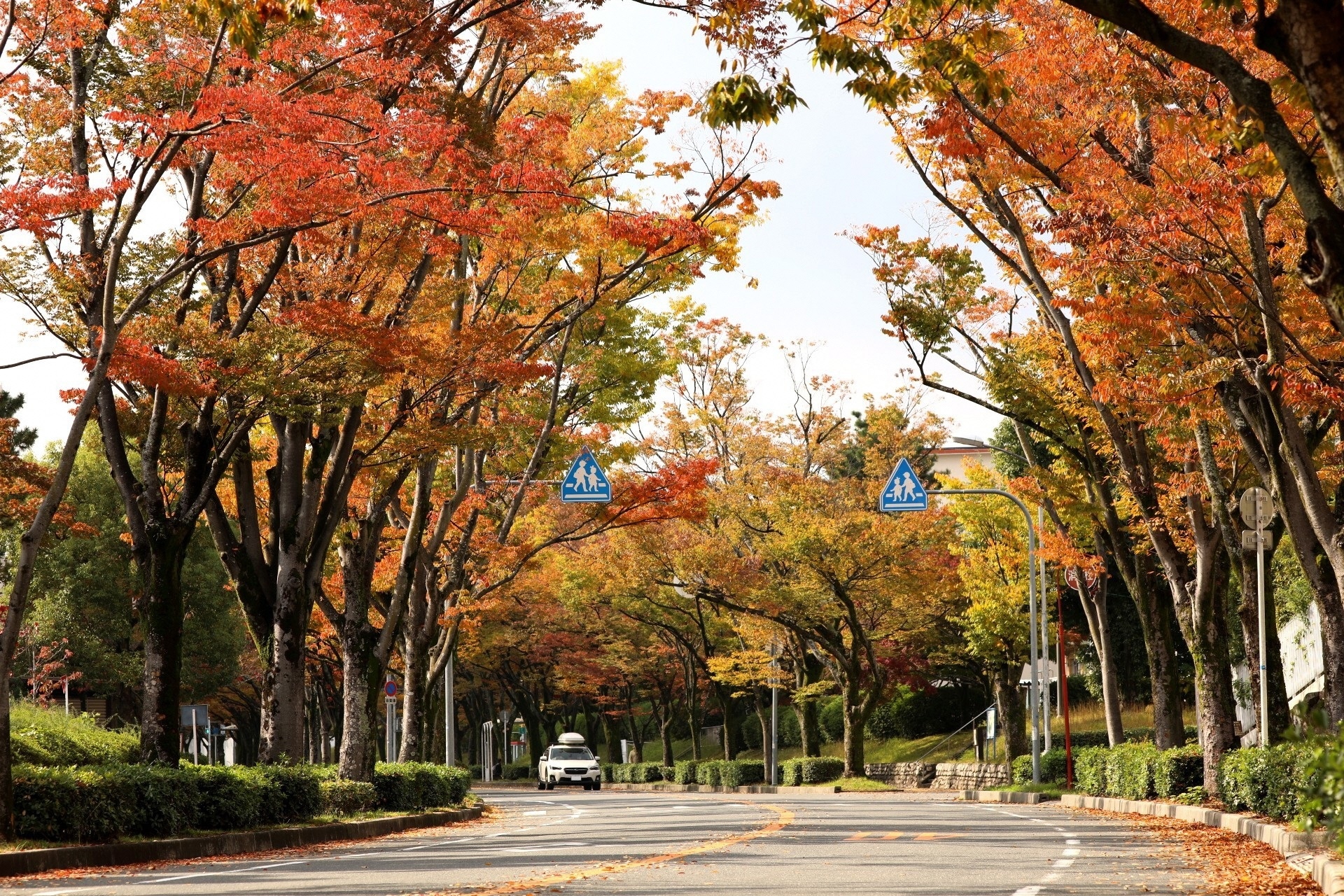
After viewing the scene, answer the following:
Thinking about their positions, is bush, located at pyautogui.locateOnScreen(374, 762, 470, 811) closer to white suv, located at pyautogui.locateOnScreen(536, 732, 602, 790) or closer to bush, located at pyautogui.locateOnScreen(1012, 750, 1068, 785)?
bush, located at pyautogui.locateOnScreen(1012, 750, 1068, 785)

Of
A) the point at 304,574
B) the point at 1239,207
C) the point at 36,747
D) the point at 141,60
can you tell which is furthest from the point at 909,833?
the point at 36,747

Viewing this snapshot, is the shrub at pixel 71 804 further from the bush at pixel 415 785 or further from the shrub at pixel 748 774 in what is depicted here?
the shrub at pixel 748 774

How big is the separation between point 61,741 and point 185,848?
11212 mm

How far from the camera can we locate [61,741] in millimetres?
25312

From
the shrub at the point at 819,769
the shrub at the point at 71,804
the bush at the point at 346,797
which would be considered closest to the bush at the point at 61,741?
the bush at the point at 346,797

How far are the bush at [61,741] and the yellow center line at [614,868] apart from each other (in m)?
10.5

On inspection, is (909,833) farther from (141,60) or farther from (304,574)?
(141,60)

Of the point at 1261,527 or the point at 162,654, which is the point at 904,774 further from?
the point at 162,654

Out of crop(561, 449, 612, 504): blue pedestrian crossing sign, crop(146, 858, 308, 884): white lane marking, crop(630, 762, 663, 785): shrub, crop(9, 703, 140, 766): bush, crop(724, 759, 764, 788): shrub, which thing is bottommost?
crop(630, 762, 663, 785): shrub

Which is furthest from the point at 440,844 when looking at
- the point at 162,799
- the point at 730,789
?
the point at 730,789

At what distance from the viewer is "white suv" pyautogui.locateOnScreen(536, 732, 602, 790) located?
174ft

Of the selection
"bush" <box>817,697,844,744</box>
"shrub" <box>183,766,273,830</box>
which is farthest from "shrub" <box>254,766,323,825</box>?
"bush" <box>817,697,844,744</box>

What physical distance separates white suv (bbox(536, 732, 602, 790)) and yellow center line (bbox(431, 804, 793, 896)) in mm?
35877

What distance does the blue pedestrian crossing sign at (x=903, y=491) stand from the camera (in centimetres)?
2830
